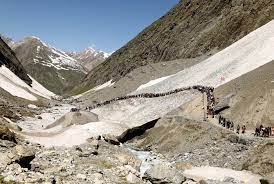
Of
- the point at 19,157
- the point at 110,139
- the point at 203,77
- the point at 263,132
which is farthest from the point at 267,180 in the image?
the point at 203,77

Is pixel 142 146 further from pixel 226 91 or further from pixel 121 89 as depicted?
pixel 121 89

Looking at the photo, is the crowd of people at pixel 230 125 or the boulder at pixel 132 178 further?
the crowd of people at pixel 230 125

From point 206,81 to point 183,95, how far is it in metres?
8.07

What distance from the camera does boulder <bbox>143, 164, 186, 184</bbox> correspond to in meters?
34.4

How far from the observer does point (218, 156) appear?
46656 millimetres

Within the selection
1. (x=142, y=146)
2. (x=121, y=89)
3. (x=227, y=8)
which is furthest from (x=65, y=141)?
(x=227, y=8)

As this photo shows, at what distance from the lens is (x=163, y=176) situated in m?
34.5

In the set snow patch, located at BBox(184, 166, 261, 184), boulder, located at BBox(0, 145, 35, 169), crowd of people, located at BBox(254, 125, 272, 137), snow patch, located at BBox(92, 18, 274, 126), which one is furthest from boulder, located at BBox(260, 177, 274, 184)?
snow patch, located at BBox(92, 18, 274, 126)

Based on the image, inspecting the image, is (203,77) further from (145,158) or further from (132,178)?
(132,178)

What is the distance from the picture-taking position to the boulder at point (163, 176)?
3438 centimetres

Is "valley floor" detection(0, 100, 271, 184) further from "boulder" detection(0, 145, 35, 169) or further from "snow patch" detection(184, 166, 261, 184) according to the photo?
"boulder" detection(0, 145, 35, 169)

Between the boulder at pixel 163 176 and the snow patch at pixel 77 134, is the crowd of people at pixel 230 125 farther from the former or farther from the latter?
the boulder at pixel 163 176

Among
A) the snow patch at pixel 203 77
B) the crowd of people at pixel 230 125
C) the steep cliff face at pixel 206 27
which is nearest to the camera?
the crowd of people at pixel 230 125

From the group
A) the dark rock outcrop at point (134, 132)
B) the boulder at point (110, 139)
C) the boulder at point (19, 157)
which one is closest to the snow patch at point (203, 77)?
the dark rock outcrop at point (134, 132)
